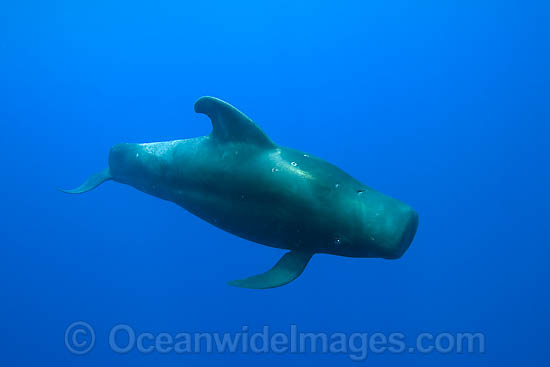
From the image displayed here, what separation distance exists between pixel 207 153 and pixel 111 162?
297cm

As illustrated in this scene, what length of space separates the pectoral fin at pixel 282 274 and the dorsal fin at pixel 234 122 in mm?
1484

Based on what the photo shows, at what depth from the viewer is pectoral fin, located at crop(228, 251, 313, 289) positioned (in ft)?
16.1

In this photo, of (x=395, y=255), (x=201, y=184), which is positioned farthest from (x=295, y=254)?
(x=201, y=184)

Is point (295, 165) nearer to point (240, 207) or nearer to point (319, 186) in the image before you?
point (319, 186)

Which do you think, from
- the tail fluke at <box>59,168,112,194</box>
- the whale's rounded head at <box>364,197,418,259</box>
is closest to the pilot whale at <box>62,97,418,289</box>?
the whale's rounded head at <box>364,197,418,259</box>

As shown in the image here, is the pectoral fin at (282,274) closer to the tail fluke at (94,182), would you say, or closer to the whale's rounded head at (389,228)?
the whale's rounded head at (389,228)

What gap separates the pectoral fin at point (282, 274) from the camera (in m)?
4.92

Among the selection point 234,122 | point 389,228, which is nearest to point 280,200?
point 234,122

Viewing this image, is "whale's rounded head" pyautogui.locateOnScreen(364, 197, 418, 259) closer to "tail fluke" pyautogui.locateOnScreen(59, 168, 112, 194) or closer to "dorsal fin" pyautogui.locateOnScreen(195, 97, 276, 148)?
"dorsal fin" pyautogui.locateOnScreen(195, 97, 276, 148)

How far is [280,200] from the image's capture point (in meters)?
4.96

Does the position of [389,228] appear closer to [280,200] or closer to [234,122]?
[280,200]

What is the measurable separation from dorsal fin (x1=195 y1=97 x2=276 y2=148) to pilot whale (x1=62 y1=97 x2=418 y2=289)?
13 mm

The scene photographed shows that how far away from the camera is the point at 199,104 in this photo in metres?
5.31

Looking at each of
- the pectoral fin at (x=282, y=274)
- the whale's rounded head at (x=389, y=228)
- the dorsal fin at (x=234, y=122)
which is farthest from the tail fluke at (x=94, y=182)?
the whale's rounded head at (x=389, y=228)
